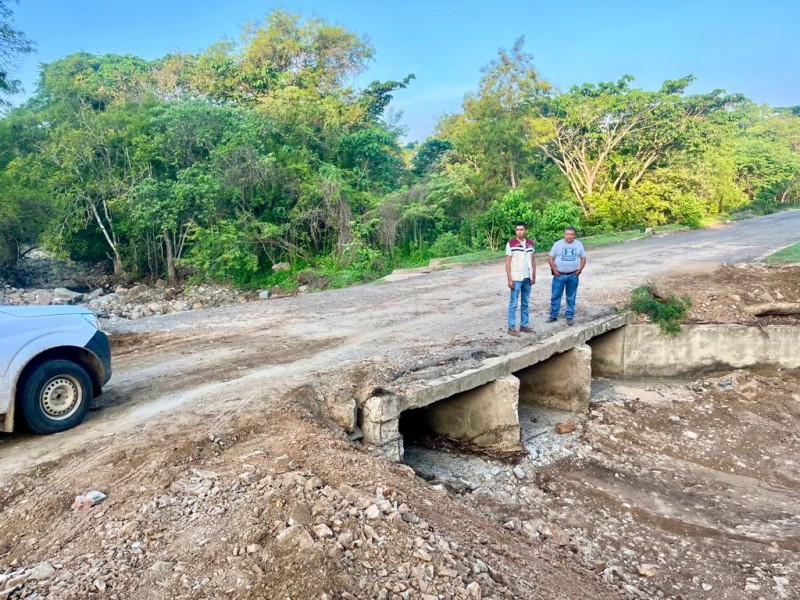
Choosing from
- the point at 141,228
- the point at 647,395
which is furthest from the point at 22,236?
the point at 647,395

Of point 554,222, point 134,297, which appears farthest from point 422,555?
point 134,297

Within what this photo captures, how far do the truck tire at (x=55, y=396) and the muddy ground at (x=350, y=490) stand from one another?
5.8 inches

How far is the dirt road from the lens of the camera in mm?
5770

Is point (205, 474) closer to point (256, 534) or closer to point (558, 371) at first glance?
point (256, 534)

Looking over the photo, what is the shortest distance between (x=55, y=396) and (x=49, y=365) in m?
0.31

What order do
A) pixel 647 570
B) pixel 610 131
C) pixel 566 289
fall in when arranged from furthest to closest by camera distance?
1. pixel 610 131
2. pixel 566 289
3. pixel 647 570

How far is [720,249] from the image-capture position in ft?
59.4

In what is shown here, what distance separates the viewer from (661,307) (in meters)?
11.1

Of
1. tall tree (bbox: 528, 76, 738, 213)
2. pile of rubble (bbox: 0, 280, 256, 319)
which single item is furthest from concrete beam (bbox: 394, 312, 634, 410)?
tall tree (bbox: 528, 76, 738, 213)

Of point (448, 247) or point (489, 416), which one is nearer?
point (489, 416)

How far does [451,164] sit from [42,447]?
25.1 metres

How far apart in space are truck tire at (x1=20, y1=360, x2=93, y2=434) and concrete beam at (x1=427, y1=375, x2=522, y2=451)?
4.59 metres

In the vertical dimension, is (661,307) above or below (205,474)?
below

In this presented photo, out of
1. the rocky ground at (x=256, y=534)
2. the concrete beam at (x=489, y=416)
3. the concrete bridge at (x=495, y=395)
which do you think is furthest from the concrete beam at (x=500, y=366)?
the rocky ground at (x=256, y=534)
